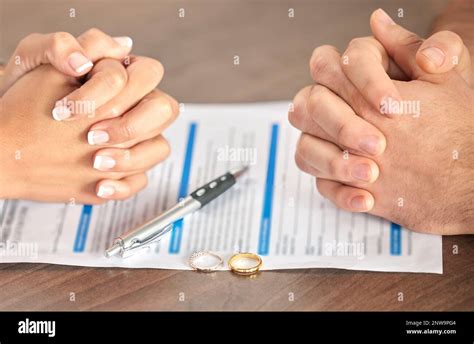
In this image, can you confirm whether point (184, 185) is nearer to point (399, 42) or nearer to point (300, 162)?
point (300, 162)

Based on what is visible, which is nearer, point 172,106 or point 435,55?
point 435,55

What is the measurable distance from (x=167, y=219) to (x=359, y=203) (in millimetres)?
282

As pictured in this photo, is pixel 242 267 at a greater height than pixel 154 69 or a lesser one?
lesser

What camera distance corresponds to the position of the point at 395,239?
1.16 m

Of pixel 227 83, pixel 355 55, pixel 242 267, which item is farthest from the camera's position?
pixel 227 83

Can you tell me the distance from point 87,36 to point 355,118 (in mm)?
450

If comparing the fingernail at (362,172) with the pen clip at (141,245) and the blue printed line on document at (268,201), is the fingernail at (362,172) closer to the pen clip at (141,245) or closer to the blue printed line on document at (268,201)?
the blue printed line on document at (268,201)

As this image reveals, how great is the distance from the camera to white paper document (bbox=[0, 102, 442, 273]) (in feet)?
3.72

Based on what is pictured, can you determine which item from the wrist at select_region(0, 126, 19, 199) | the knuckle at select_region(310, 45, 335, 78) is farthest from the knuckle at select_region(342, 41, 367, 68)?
the wrist at select_region(0, 126, 19, 199)

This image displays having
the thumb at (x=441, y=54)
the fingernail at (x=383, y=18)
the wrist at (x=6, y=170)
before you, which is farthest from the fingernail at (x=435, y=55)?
the wrist at (x=6, y=170)

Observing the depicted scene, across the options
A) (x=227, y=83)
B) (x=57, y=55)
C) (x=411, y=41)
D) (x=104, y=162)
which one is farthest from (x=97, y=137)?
(x=411, y=41)

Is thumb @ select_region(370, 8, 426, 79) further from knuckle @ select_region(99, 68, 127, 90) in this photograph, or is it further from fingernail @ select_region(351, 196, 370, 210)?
knuckle @ select_region(99, 68, 127, 90)
